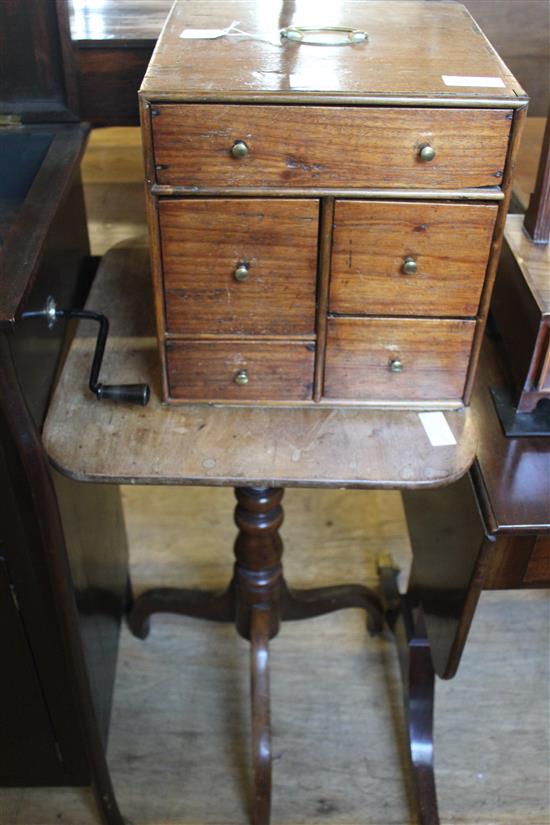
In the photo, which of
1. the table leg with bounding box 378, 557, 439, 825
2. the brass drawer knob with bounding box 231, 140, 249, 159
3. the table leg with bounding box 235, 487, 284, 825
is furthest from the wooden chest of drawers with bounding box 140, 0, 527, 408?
the table leg with bounding box 378, 557, 439, 825

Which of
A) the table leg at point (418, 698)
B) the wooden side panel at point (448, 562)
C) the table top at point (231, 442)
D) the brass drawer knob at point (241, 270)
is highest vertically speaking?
the brass drawer knob at point (241, 270)

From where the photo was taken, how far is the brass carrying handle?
1.04 metres

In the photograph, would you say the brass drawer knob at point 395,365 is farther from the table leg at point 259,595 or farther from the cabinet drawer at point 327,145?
the table leg at point 259,595

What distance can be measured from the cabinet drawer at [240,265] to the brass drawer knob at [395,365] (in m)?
0.11

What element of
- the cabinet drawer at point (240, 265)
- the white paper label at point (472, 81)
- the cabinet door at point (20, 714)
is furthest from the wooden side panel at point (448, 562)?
the cabinet door at point (20, 714)

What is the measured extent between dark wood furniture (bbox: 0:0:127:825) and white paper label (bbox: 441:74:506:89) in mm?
491

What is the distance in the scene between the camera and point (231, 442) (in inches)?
42.7

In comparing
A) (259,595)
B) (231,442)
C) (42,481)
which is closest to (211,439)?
(231,442)

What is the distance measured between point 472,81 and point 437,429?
411mm

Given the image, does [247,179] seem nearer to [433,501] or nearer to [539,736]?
[433,501]

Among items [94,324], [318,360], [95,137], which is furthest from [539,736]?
[95,137]

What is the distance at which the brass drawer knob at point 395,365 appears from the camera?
110cm

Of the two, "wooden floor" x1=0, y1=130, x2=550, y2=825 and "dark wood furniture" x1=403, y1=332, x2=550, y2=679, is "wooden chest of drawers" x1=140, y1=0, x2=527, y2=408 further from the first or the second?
"wooden floor" x1=0, y1=130, x2=550, y2=825

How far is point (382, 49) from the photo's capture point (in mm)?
1026
